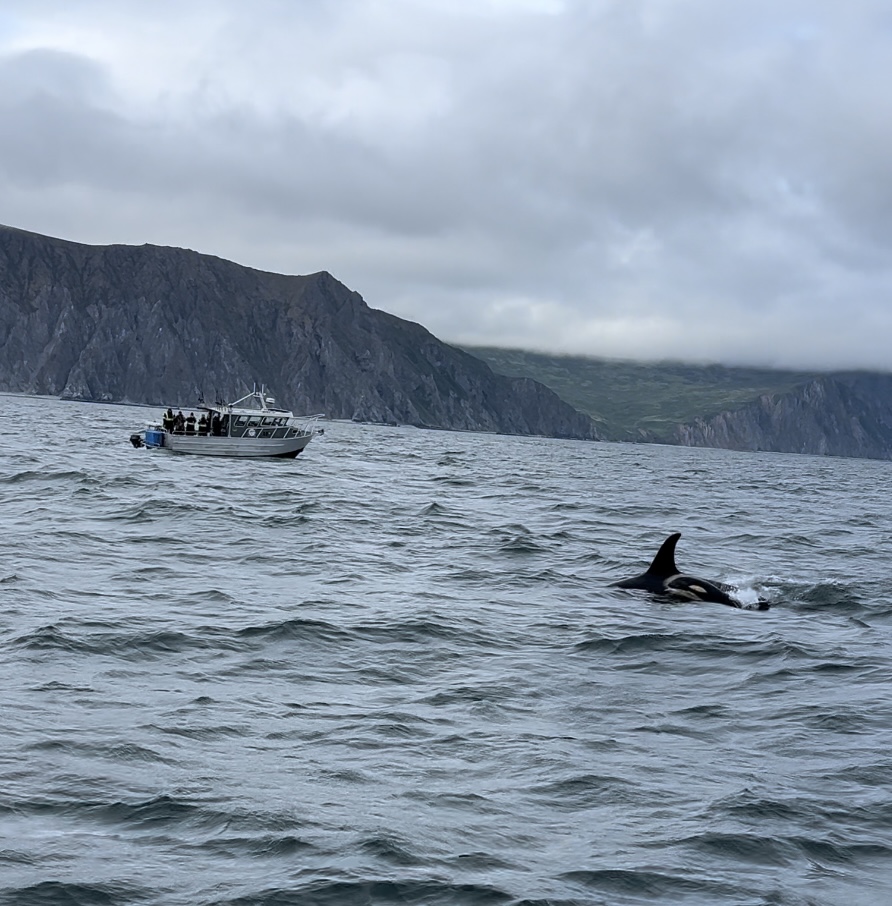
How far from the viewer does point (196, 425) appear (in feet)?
295

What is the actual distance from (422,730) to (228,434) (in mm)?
76663

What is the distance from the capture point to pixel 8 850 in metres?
8.94

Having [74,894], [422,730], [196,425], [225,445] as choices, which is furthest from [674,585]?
[196,425]

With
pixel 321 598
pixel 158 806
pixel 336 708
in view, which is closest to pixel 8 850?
pixel 158 806

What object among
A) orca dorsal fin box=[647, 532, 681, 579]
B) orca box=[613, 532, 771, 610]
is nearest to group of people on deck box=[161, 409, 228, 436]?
orca box=[613, 532, 771, 610]

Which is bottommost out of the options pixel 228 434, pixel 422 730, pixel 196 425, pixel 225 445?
pixel 422 730

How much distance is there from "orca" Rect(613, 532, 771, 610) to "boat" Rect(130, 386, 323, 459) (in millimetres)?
61624

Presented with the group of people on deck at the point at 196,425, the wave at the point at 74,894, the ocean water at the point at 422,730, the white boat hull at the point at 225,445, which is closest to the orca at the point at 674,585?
the ocean water at the point at 422,730

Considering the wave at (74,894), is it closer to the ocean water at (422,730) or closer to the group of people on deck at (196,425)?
the ocean water at (422,730)

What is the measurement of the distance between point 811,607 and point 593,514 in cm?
2565

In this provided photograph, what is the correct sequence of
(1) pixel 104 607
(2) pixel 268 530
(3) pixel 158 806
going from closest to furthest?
(3) pixel 158 806 → (1) pixel 104 607 → (2) pixel 268 530

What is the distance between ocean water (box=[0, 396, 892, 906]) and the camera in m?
9.15

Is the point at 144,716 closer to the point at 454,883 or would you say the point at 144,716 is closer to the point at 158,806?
the point at 158,806

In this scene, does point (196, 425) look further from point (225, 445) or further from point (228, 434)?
point (225, 445)
